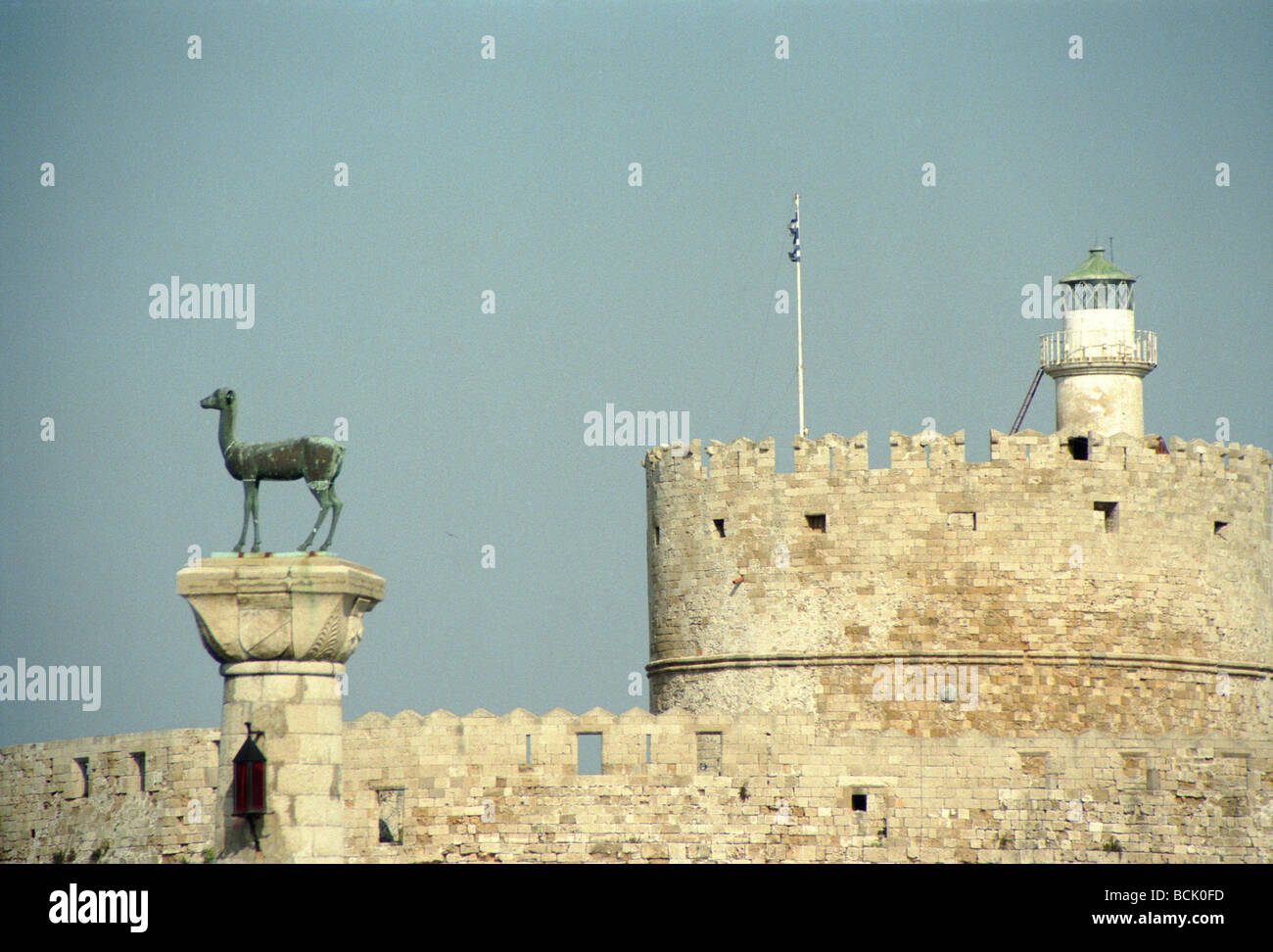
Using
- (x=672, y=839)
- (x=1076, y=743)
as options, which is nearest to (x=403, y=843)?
(x=672, y=839)

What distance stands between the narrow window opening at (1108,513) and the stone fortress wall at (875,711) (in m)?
0.04

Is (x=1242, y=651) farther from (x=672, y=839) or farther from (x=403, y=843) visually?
(x=403, y=843)

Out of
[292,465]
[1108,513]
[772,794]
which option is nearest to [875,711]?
[772,794]

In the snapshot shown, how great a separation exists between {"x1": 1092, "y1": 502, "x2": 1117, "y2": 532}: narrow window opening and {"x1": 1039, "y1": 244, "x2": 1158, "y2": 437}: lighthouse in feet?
9.23

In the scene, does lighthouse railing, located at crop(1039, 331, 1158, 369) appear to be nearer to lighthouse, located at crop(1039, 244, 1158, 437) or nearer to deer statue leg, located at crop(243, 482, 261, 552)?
lighthouse, located at crop(1039, 244, 1158, 437)

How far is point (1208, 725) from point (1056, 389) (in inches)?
260

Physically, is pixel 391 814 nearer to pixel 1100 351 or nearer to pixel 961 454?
pixel 961 454

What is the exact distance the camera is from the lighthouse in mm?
48469

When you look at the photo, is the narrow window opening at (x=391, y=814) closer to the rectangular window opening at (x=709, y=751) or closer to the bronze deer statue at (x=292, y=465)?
the rectangular window opening at (x=709, y=751)

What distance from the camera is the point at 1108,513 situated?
1786 inches

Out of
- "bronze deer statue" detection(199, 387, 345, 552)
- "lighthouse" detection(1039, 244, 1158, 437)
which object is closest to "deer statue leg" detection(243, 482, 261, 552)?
"bronze deer statue" detection(199, 387, 345, 552)

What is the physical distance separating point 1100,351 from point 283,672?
2094 cm
